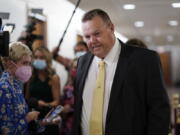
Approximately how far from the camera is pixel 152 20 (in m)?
6.35

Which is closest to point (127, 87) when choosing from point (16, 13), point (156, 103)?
point (156, 103)

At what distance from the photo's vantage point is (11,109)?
1.95m

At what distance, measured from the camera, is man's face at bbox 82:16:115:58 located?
1.97 m

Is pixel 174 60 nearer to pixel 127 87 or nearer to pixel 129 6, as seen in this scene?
pixel 129 6

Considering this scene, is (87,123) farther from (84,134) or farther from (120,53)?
(120,53)

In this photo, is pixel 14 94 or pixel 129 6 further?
pixel 129 6

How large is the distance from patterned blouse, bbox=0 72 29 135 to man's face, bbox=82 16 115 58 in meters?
0.52

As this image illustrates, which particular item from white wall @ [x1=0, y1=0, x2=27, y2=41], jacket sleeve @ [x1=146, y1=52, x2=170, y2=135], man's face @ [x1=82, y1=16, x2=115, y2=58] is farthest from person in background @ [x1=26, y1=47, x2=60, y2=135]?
jacket sleeve @ [x1=146, y1=52, x2=170, y2=135]

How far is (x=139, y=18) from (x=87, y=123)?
13.9ft

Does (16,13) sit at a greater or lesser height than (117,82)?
greater

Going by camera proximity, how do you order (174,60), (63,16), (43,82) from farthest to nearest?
1. (174,60)
2. (63,16)
3. (43,82)

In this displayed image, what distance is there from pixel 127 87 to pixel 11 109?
675mm

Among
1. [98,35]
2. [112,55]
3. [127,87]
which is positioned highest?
[98,35]

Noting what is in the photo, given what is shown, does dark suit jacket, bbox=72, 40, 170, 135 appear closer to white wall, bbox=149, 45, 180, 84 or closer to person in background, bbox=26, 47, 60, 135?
person in background, bbox=26, 47, 60, 135
